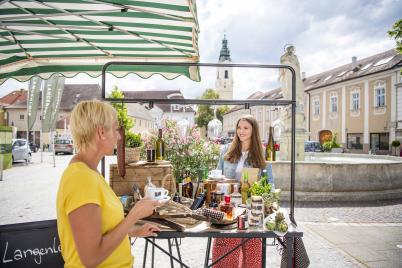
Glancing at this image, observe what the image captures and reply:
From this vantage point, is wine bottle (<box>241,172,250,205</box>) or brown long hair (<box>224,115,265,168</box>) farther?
brown long hair (<box>224,115,265,168</box>)

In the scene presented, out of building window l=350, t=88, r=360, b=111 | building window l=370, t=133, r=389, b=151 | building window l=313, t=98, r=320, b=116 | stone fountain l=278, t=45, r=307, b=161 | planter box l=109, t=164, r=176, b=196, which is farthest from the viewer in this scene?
building window l=313, t=98, r=320, b=116

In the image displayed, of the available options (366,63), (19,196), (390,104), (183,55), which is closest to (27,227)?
(183,55)

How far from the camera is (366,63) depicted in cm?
3622

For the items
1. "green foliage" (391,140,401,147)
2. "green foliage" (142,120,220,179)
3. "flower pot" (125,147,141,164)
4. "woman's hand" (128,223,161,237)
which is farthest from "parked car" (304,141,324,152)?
"woman's hand" (128,223,161,237)

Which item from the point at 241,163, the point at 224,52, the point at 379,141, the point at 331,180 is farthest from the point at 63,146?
the point at 224,52

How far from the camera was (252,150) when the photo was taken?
12.4 ft

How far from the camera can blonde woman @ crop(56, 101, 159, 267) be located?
58.6 inches

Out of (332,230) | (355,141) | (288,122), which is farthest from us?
(355,141)

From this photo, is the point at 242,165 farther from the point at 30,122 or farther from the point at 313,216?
the point at 30,122

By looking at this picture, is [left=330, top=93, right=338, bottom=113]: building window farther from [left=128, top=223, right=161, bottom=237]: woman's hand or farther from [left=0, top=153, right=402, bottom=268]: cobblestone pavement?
[left=128, top=223, right=161, bottom=237]: woman's hand

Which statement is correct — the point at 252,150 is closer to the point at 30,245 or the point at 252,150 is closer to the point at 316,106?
the point at 30,245

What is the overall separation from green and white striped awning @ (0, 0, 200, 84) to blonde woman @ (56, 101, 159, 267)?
5.35ft

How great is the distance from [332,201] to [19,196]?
8849mm

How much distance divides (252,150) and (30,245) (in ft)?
7.83
